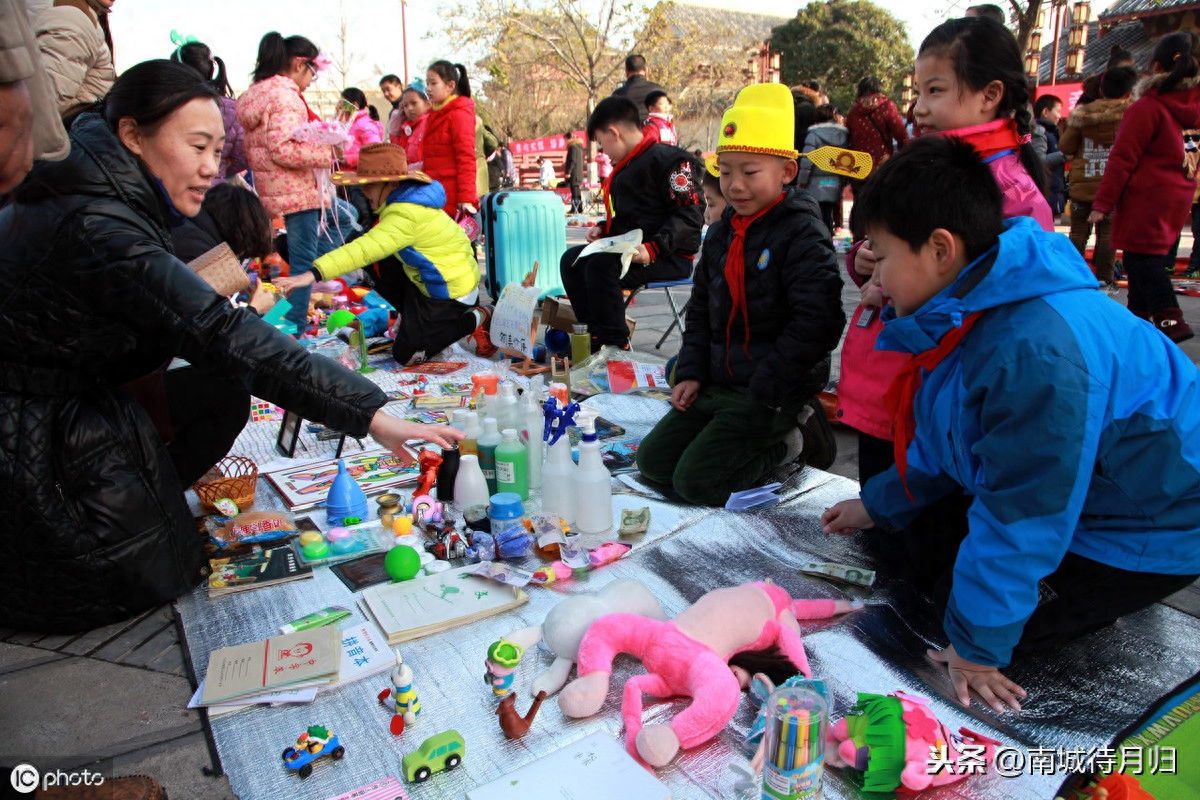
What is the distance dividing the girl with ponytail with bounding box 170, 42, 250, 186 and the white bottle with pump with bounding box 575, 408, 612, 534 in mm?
3605

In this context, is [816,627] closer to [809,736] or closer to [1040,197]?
[809,736]

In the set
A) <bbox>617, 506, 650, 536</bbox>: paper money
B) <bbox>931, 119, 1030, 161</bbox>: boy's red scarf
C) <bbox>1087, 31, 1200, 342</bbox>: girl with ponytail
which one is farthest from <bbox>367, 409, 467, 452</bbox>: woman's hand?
<bbox>1087, 31, 1200, 342</bbox>: girl with ponytail

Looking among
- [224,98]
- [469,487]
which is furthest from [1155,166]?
[224,98]

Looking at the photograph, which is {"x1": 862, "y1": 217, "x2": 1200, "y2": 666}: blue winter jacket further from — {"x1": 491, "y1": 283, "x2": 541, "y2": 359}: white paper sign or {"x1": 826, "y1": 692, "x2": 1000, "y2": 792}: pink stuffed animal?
{"x1": 491, "y1": 283, "x2": 541, "y2": 359}: white paper sign

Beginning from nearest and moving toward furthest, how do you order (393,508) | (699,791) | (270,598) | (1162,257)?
(699,791) < (270,598) < (393,508) < (1162,257)

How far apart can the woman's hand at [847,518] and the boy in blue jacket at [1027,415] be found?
426mm

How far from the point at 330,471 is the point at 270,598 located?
37.4 inches

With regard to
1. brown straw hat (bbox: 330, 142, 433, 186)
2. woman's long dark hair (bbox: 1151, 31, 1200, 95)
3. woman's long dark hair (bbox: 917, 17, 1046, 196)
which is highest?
woman's long dark hair (bbox: 1151, 31, 1200, 95)

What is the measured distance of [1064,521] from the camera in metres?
1.54

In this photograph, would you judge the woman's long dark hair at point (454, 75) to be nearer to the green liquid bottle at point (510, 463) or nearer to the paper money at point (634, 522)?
the green liquid bottle at point (510, 463)

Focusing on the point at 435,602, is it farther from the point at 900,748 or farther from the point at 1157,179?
the point at 1157,179

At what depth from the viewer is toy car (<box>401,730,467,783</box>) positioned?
1.51 meters

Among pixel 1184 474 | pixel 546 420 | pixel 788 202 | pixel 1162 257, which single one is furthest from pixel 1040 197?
pixel 1162 257

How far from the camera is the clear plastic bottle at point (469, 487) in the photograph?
2592mm
